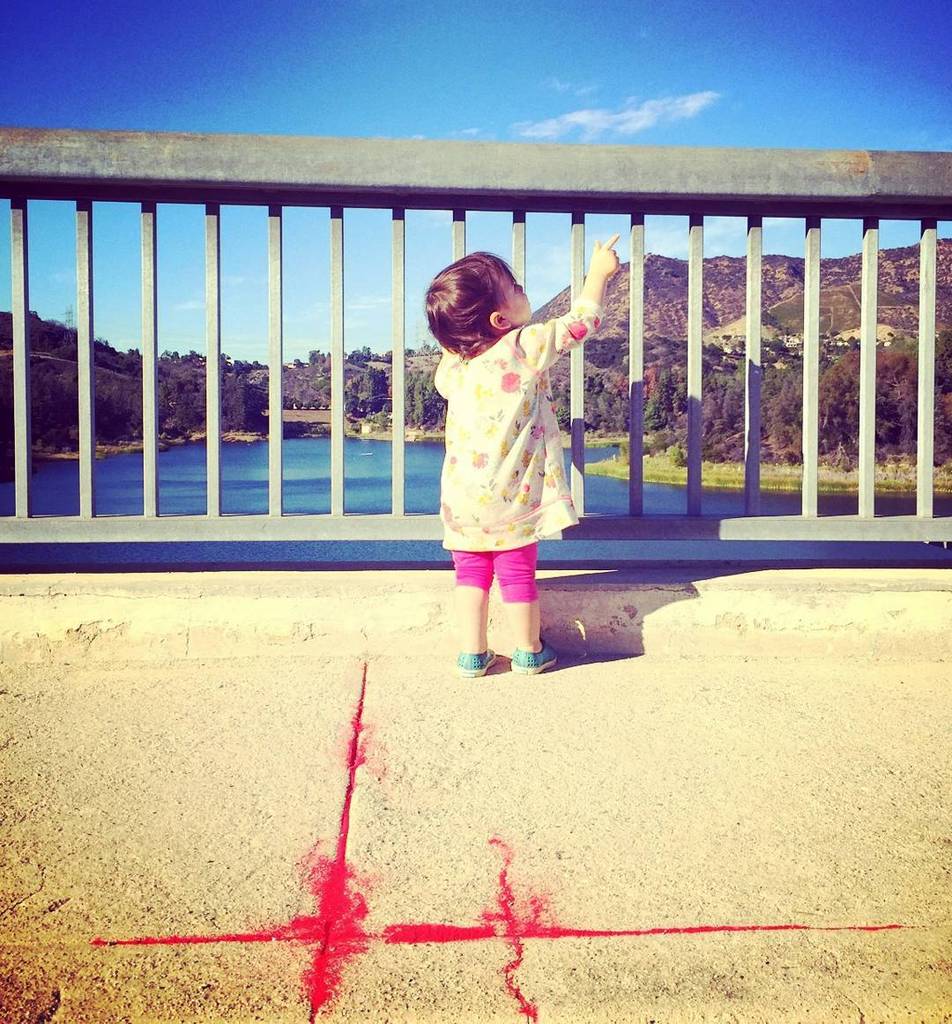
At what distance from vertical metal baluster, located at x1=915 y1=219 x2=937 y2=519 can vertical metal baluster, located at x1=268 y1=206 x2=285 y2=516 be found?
2.06 m

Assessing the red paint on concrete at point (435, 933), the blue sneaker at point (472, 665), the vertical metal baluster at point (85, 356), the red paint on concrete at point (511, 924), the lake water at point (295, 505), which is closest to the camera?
the red paint on concrete at point (511, 924)

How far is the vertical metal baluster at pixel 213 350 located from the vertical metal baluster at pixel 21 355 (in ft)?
1.79

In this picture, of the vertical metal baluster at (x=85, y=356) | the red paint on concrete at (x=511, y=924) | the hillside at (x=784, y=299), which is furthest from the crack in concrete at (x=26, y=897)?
the hillside at (x=784, y=299)

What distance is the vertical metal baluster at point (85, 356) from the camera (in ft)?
8.57

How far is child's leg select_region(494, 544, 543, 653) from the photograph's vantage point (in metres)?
2.46

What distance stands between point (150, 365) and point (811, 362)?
6.90 feet

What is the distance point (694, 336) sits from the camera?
2713 mm

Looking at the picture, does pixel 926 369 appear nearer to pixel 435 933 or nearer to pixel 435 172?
pixel 435 172

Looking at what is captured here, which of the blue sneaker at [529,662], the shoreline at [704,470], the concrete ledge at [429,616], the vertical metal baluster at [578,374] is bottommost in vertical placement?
the blue sneaker at [529,662]

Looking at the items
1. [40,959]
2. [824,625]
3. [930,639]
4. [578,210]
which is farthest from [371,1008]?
[578,210]

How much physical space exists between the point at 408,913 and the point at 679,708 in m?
1.08

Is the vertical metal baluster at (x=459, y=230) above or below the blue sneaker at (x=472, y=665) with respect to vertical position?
above

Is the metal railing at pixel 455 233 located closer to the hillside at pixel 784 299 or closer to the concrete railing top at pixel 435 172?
the concrete railing top at pixel 435 172

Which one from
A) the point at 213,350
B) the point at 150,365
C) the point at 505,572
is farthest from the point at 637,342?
the point at 150,365
